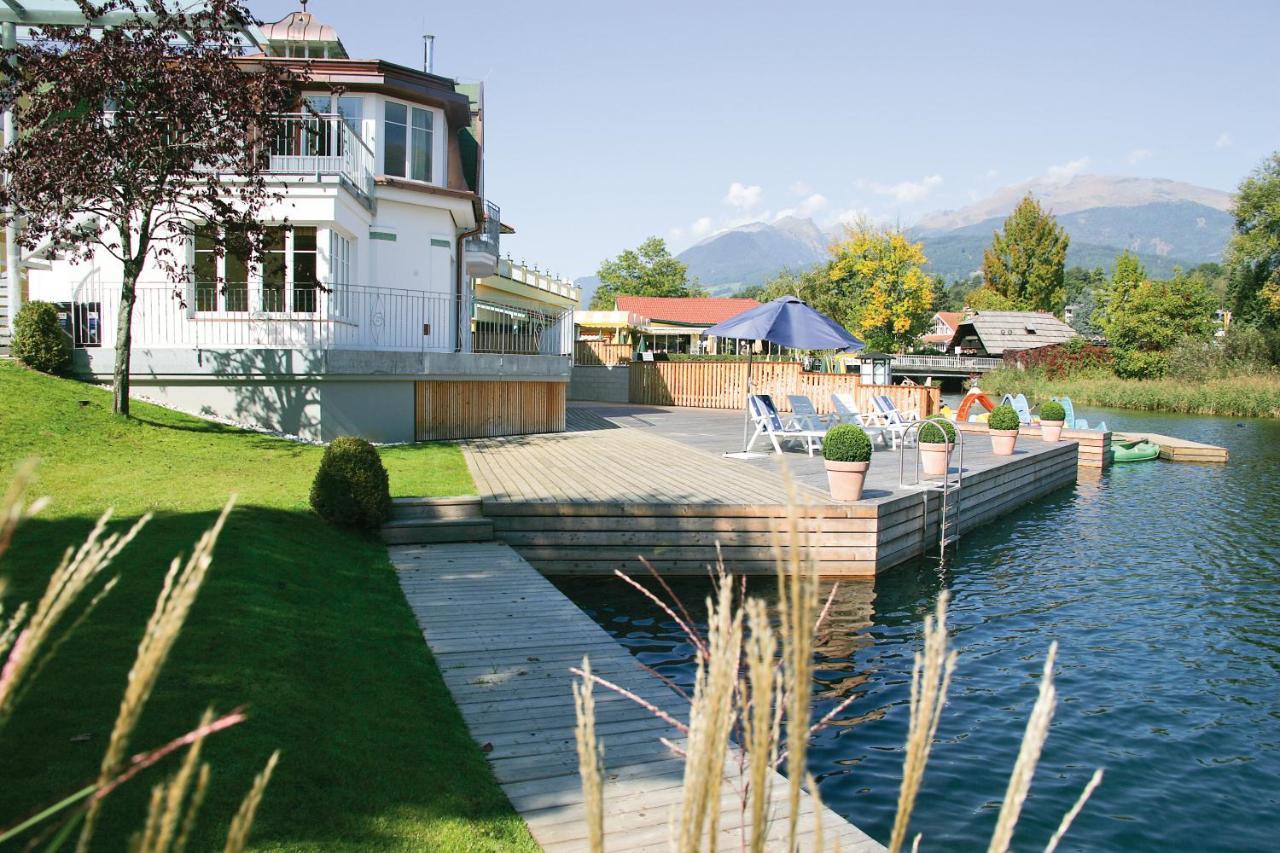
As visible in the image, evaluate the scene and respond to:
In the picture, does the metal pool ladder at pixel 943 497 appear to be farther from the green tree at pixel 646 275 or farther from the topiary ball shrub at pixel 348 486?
the green tree at pixel 646 275

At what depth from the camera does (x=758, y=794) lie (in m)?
1.49

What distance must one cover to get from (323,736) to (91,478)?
22.3ft

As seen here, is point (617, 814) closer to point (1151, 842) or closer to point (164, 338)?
point (1151, 842)

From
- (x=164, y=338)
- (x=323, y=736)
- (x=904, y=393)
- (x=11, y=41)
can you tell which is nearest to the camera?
(x=323, y=736)

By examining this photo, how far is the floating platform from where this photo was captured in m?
10.7

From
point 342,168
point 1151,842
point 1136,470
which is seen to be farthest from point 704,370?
point 1151,842

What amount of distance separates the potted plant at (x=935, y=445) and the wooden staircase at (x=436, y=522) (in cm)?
640

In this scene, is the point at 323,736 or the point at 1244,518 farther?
the point at 1244,518

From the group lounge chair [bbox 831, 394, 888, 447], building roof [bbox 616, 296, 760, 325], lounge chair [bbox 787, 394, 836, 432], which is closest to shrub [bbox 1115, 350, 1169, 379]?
building roof [bbox 616, 296, 760, 325]

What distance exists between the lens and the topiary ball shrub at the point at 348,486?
9.84 meters

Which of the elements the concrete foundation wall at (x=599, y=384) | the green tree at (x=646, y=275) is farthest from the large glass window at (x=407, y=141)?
the green tree at (x=646, y=275)

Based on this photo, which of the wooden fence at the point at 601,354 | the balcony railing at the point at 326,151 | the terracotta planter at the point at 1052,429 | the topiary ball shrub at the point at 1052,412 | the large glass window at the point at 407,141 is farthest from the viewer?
the wooden fence at the point at 601,354

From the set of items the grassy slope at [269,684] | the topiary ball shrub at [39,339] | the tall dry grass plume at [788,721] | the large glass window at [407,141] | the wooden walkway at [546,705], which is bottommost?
the wooden walkway at [546,705]

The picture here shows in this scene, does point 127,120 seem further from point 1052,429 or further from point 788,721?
point 1052,429
